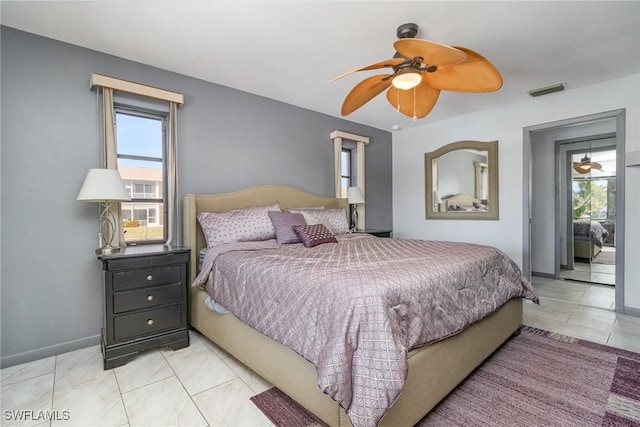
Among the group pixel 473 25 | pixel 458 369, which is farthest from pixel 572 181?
pixel 458 369

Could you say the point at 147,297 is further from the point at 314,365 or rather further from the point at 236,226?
the point at 314,365

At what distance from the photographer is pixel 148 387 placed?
76.0 inches

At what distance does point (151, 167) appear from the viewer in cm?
302

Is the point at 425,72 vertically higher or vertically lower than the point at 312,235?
higher

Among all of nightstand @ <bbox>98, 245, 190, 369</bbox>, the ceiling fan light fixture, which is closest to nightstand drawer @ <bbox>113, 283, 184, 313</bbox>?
nightstand @ <bbox>98, 245, 190, 369</bbox>

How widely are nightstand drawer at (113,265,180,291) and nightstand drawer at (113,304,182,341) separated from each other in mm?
213

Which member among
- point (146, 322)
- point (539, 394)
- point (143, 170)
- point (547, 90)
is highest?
point (547, 90)

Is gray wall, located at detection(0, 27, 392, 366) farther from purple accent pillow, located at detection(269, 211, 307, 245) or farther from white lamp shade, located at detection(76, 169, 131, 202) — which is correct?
purple accent pillow, located at detection(269, 211, 307, 245)

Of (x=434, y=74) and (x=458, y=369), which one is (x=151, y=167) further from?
(x=458, y=369)

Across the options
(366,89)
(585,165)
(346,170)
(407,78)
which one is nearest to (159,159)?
(366,89)

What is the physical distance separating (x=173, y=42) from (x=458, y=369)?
127 inches

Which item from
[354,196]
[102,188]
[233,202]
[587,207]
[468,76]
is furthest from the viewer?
[587,207]

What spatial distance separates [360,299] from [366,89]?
1.79 m

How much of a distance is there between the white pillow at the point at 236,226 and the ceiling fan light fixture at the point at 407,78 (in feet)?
5.83
